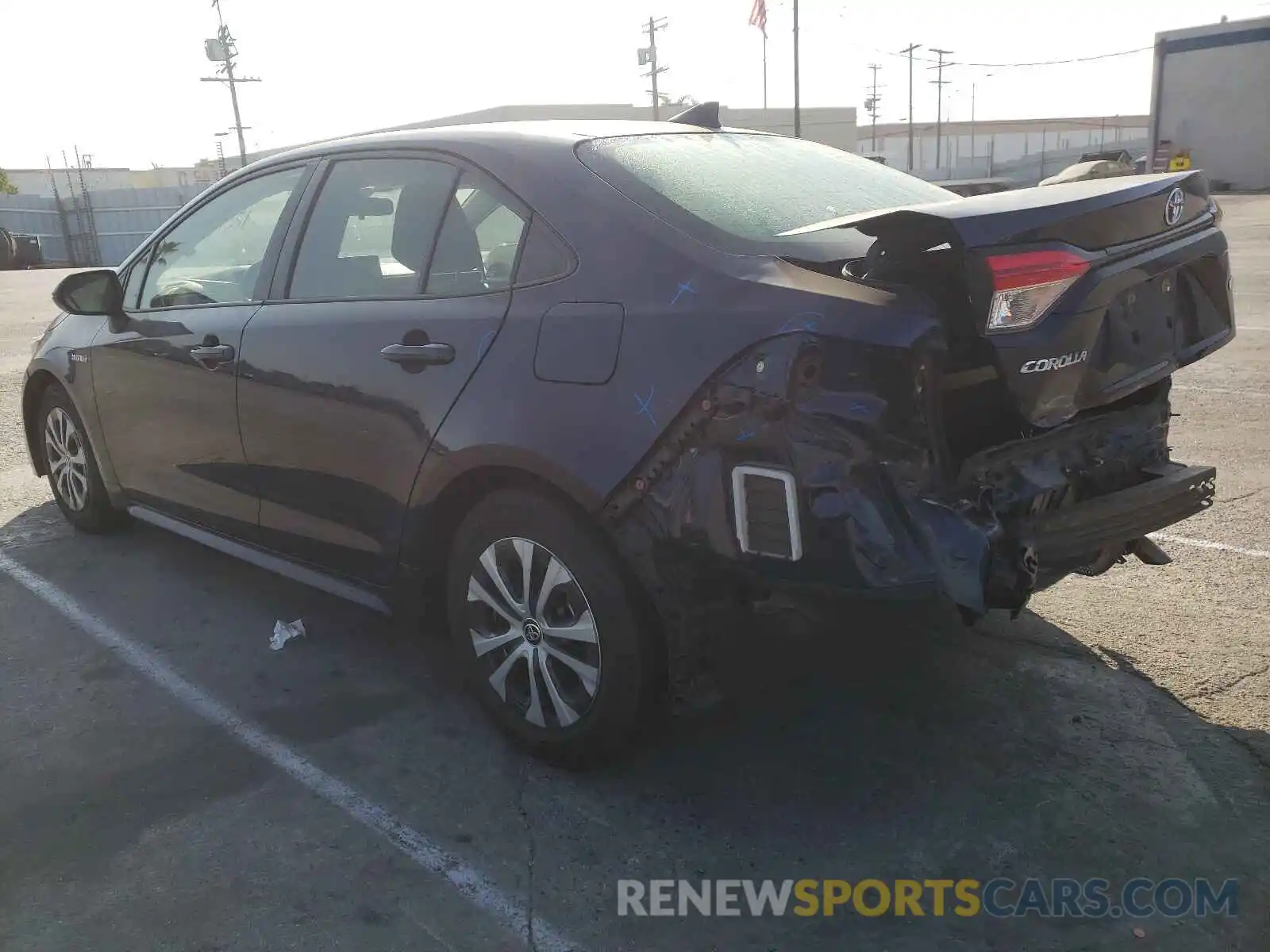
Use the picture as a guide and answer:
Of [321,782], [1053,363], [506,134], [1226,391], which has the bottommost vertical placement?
[1226,391]

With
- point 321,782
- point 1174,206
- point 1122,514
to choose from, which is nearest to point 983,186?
point 1174,206

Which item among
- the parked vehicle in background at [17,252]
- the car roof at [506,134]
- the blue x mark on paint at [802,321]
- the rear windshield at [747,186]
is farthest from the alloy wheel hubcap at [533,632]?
the parked vehicle in background at [17,252]

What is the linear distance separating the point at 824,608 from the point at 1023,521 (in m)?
0.62

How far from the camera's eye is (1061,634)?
3750 mm

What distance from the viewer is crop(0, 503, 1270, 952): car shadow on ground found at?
7.93 feet

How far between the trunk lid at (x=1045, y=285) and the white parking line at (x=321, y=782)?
160 cm

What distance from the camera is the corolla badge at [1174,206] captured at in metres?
2.87

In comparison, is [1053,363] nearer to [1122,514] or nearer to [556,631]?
[1122,514]

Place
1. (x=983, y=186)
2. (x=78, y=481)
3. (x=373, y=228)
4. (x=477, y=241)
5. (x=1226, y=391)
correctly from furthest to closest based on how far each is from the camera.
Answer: (x=1226, y=391), (x=983, y=186), (x=78, y=481), (x=373, y=228), (x=477, y=241)

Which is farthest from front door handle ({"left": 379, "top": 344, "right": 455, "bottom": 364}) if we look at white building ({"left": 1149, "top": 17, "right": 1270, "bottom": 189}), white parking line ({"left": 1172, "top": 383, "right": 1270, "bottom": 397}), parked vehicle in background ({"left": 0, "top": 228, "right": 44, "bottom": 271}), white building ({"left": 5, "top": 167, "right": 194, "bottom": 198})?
white building ({"left": 5, "top": 167, "right": 194, "bottom": 198})

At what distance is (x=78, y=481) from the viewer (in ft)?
16.8

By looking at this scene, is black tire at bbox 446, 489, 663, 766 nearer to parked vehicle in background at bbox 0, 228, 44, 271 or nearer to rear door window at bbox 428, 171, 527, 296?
rear door window at bbox 428, 171, 527, 296

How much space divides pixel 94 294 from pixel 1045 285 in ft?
12.8

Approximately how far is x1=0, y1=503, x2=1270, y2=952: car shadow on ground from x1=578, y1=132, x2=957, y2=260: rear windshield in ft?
3.34
